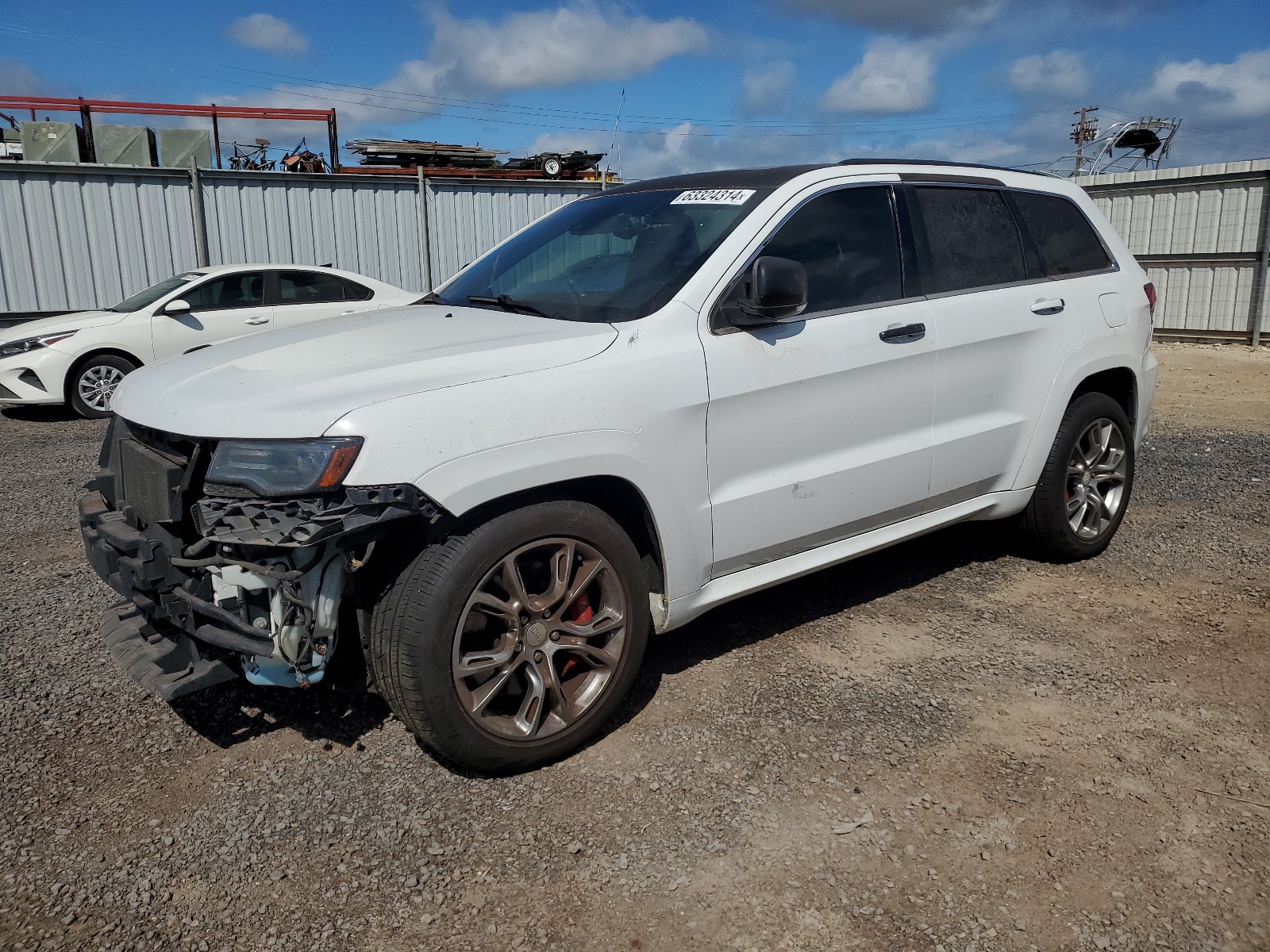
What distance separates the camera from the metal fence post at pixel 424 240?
1628cm

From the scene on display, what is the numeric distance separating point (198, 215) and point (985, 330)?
1324 cm

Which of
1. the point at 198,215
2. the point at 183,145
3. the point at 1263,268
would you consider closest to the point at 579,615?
the point at 198,215

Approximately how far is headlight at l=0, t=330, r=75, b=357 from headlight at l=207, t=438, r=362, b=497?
8.27 metres

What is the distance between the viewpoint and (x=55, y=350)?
957cm

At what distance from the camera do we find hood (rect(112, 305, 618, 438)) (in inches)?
110

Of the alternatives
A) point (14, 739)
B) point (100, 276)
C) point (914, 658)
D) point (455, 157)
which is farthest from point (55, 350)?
point (455, 157)

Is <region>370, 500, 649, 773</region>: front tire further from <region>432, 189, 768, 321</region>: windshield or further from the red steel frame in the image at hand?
the red steel frame

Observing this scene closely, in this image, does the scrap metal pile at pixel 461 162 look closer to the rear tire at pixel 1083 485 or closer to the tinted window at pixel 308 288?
the tinted window at pixel 308 288

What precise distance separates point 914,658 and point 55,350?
906cm

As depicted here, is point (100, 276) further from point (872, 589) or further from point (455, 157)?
point (872, 589)

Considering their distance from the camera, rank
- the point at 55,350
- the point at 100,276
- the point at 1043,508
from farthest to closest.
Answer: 1. the point at 100,276
2. the point at 55,350
3. the point at 1043,508

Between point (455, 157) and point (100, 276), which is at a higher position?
point (455, 157)

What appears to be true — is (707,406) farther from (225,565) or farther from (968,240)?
(968,240)

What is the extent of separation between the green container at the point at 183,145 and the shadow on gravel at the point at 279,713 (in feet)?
48.4
